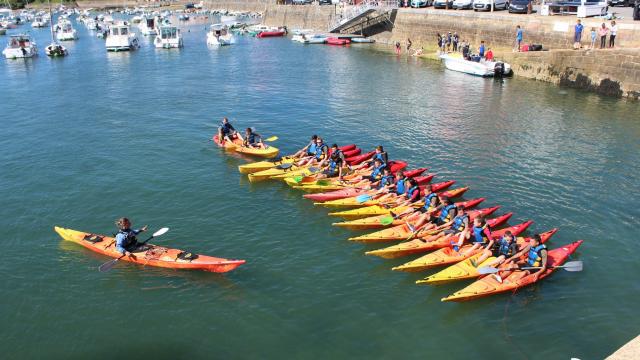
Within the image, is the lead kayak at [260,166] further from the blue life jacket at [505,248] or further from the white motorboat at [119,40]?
the white motorboat at [119,40]

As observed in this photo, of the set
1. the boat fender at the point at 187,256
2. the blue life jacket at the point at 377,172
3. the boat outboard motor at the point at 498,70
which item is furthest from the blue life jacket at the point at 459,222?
the boat outboard motor at the point at 498,70

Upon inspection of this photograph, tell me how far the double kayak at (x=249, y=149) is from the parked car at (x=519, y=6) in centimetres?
3181

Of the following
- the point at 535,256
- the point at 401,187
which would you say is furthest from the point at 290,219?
the point at 535,256

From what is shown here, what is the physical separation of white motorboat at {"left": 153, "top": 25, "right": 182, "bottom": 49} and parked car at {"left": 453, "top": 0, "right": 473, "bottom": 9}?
36.9 meters

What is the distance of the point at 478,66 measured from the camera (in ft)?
153

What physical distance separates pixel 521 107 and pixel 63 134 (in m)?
30.1

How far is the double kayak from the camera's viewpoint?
28516 millimetres

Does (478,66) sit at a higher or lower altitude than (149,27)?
lower

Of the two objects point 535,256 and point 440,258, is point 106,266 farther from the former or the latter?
point 535,256

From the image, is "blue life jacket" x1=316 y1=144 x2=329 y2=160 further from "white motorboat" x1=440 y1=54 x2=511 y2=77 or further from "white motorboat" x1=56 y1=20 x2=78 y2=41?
"white motorboat" x1=56 y1=20 x2=78 y2=41

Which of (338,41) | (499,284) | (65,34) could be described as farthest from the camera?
(65,34)

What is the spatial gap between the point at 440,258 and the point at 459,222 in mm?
1766

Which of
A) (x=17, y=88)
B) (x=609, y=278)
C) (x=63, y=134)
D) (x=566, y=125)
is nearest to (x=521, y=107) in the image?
(x=566, y=125)

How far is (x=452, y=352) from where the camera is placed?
14.5 metres
